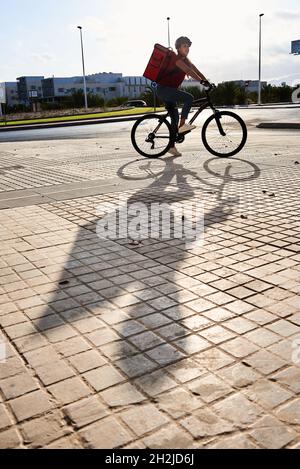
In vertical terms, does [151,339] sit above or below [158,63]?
below

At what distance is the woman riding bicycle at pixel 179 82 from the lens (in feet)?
27.0

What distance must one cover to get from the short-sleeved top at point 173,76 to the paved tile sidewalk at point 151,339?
4.54 m

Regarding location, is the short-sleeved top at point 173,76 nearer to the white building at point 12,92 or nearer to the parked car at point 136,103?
the parked car at point 136,103

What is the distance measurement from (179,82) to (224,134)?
1.26 metres

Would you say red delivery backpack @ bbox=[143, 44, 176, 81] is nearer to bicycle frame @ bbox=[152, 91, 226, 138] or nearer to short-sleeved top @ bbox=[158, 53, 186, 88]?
short-sleeved top @ bbox=[158, 53, 186, 88]

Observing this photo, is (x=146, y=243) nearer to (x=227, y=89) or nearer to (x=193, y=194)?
(x=193, y=194)

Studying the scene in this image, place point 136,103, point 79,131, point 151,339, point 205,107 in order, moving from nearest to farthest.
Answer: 1. point 151,339
2. point 205,107
3. point 79,131
4. point 136,103

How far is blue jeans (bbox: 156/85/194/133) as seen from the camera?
8.49 meters

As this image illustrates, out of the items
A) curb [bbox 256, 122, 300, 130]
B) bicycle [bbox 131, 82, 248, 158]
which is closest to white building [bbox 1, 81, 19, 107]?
curb [bbox 256, 122, 300, 130]

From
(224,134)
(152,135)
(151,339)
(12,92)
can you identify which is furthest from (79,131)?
(12,92)

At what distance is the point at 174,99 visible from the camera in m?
8.56

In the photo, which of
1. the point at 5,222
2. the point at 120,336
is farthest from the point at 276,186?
the point at 120,336

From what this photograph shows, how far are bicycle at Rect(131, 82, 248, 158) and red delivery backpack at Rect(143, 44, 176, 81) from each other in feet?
2.07

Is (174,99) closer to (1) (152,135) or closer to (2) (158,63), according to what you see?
(2) (158,63)
